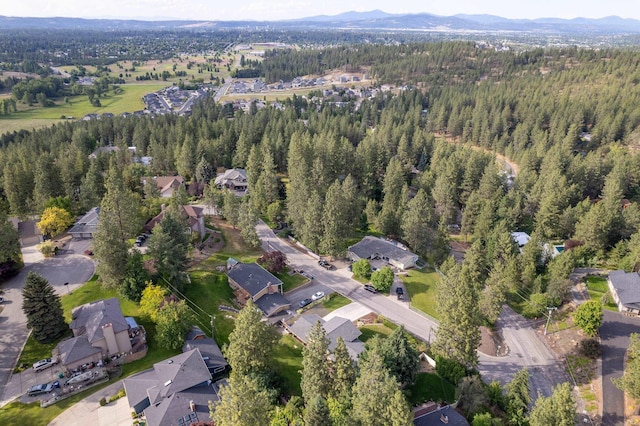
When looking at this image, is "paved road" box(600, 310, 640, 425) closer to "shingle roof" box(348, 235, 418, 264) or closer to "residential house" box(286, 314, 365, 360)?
"residential house" box(286, 314, 365, 360)

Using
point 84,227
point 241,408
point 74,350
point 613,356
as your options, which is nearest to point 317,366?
point 241,408

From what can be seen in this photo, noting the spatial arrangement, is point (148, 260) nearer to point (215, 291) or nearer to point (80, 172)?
point (215, 291)

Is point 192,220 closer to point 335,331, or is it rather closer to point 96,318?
point 96,318

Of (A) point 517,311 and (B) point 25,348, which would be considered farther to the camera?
(A) point 517,311

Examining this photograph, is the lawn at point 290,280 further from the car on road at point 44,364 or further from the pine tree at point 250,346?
the car on road at point 44,364

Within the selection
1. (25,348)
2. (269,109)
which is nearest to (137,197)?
(25,348)

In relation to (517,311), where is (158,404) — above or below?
above
